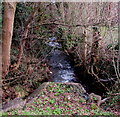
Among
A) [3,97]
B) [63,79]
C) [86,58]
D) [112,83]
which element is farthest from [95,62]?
[3,97]

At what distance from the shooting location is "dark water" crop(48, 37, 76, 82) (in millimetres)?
5320

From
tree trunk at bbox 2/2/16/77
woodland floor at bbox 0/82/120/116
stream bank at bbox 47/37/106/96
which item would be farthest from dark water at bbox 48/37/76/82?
tree trunk at bbox 2/2/16/77

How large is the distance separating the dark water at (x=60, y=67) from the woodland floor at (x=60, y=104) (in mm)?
1329

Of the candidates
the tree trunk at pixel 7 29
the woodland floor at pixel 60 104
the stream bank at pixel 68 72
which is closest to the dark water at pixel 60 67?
the stream bank at pixel 68 72

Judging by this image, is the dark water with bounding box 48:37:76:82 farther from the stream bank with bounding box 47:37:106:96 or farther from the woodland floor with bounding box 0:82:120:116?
the woodland floor with bounding box 0:82:120:116

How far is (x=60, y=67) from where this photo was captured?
19.6 feet

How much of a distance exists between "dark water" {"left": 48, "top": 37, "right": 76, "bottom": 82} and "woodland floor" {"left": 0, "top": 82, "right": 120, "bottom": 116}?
1.33 metres

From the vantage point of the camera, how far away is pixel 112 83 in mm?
4168

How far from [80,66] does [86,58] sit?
29.4 inches

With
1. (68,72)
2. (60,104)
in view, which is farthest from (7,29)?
(68,72)

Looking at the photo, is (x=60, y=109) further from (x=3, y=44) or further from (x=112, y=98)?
(x=3, y=44)

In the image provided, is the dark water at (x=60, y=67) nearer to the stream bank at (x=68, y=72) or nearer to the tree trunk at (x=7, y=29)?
the stream bank at (x=68, y=72)

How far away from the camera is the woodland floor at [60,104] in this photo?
8.96 ft

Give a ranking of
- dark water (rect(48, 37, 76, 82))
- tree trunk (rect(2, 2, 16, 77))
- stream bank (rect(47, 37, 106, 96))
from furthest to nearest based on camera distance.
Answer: dark water (rect(48, 37, 76, 82)), stream bank (rect(47, 37, 106, 96)), tree trunk (rect(2, 2, 16, 77))
